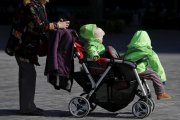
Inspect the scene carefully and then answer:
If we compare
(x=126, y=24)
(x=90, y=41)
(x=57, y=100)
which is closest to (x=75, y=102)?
(x=90, y=41)

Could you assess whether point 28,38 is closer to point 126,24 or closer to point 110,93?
point 110,93

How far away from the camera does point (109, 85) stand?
571cm

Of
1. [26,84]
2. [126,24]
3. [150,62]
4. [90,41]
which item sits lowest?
[126,24]

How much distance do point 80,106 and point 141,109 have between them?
0.71m

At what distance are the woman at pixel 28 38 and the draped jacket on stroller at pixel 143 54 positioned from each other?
0.83 metres

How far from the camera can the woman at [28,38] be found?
18.2 ft

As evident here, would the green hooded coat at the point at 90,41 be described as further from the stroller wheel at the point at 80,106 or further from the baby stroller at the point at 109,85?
the stroller wheel at the point at 80,106

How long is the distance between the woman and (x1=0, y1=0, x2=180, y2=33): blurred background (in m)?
14.1

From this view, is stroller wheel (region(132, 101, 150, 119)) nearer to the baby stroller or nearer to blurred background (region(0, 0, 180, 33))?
the baby stroller

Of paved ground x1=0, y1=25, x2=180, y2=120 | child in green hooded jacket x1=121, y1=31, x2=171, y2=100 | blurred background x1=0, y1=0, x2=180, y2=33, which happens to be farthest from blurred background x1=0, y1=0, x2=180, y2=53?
child in green hooded jacket x1=121, y1=31, x2=171, y2=100

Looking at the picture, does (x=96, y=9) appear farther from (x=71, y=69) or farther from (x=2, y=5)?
(x=71, y=69)

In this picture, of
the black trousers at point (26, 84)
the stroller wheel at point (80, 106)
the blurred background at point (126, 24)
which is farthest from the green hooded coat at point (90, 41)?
the blurred background at point (126, 24)

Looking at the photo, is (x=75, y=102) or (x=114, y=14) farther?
(x=114, y=14)

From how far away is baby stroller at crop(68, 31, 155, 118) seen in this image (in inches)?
221
